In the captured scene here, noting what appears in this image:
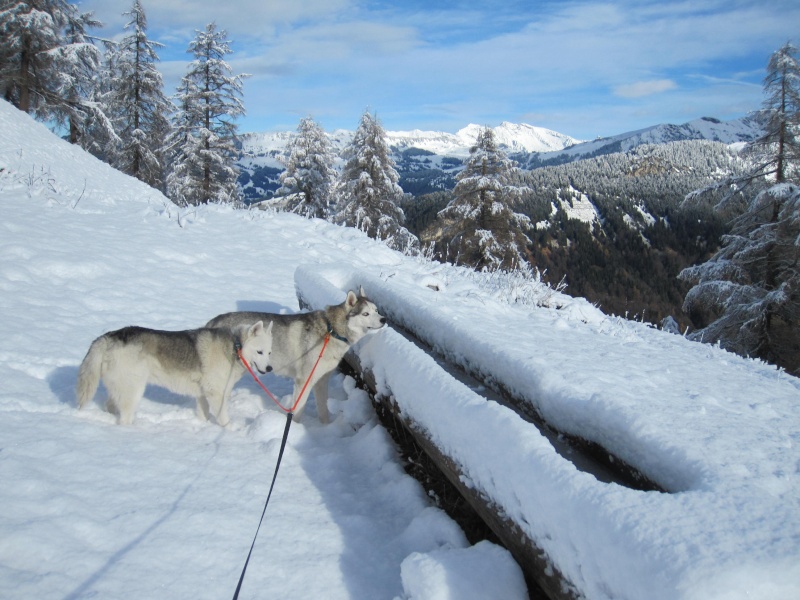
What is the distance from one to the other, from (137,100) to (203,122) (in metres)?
5.21

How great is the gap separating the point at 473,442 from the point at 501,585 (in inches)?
35.3

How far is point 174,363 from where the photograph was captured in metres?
5.17

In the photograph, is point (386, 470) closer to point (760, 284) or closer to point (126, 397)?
point (126, 397)

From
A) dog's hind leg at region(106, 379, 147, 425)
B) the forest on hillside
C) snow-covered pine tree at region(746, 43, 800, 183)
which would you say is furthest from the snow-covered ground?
the forest on hillside

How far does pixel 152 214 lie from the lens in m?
12.9

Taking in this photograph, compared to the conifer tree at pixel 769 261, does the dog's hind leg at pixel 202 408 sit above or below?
below

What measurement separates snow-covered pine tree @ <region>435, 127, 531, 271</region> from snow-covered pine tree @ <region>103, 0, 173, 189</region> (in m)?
22.0

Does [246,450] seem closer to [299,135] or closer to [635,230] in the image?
[299,135]

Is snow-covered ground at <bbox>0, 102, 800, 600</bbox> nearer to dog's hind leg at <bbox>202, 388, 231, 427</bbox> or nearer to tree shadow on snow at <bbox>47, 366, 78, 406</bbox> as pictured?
tree shadow on snow at <bbox>47, 366, 78, 406</bbox>

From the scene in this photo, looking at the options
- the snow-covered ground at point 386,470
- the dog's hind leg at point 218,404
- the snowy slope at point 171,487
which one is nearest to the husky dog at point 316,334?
the snow-covered ground at point 386,470

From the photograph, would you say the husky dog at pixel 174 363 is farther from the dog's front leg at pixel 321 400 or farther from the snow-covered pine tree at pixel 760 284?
the snow-covered pine tree at pixel 760 284

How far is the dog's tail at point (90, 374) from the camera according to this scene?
4727 millimetres

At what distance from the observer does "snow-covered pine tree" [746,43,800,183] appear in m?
17.7

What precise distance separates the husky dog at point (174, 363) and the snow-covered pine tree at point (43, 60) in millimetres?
26696
